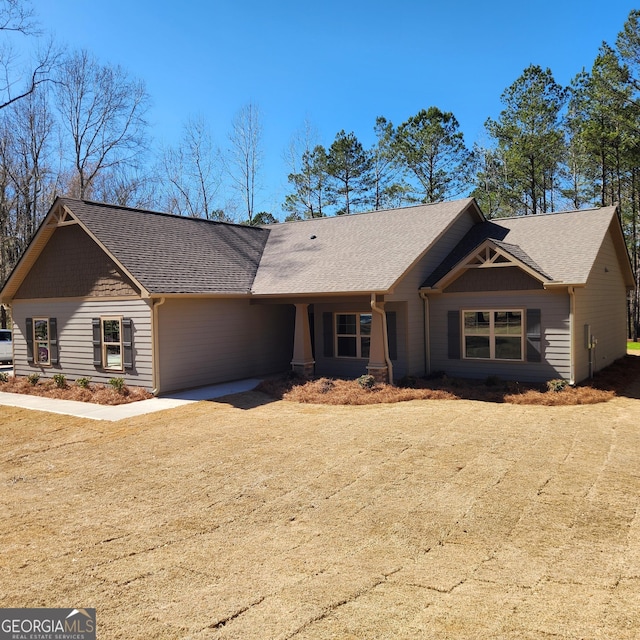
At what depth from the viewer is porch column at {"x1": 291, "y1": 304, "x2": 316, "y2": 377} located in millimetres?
15914

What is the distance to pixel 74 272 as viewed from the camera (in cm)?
1572

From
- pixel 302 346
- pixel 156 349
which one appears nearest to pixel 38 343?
pixel 156 349

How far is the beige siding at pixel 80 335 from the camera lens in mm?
13941

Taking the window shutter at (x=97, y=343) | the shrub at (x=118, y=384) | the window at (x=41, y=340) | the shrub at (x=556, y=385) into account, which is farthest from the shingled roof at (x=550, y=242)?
the window at (x=41, y=340)

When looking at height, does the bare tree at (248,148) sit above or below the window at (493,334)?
above

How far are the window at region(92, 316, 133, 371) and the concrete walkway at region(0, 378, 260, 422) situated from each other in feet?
4.95

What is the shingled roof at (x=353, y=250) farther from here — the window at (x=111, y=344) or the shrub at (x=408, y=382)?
the window at (x=111, y=344)

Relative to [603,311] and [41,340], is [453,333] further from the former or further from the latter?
[41,340]

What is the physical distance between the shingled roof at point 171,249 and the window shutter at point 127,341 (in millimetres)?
1526

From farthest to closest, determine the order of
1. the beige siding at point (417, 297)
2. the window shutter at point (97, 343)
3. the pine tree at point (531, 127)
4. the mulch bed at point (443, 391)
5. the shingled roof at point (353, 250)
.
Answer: the pine tree at point (531, 127)
the window shutter at point (97, 343)
the beige siding at point (417, 297)
the shingled roof at point (353, 250)
the mulch bed at point (443, 391)

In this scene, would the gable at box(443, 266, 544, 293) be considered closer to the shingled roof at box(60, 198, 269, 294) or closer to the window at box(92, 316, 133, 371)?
the shingled roof at box(60, 198, 269, 294)

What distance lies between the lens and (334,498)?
21.9ft

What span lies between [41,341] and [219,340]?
6124mm

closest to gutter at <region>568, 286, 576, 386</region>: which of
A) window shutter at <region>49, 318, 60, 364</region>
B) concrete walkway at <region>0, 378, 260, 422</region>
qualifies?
concrete walkway at <region>0, 378, 260, 422</region>
